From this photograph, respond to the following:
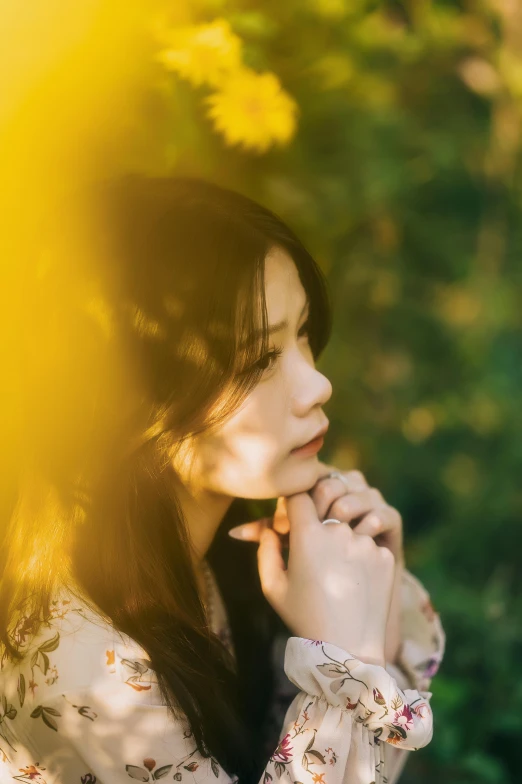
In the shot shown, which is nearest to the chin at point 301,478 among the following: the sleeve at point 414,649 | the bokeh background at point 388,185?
the sleeve at point 414,649

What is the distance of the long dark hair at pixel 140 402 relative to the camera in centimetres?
112

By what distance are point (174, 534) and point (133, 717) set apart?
28cm

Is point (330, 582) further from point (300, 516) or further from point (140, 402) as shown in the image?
point (140, 402)

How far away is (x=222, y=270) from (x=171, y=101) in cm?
43

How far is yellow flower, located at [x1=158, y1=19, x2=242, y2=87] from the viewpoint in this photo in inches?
50.5

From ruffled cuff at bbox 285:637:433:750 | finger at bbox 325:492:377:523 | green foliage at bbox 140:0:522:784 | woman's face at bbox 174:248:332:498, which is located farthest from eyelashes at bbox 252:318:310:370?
green foliage at bbox 140:0:522:784

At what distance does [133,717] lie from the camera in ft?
3.43

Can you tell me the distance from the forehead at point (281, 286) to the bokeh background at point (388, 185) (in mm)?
340

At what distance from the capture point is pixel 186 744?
1.10 metres

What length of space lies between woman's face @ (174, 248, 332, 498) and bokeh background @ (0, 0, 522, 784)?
0.35 m

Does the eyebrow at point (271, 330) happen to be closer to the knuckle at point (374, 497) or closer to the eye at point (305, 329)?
the eye at point (305, 329)

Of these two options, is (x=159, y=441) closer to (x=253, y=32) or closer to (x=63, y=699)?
(x=63, y=699)

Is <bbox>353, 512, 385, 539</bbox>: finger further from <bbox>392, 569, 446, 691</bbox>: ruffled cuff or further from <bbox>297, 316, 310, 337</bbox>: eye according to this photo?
<bbox>297, 316, 310, 337</bbox>: eye

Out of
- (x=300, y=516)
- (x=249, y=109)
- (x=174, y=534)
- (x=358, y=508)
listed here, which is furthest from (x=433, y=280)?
(x=174, y=534)
